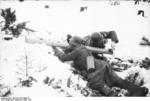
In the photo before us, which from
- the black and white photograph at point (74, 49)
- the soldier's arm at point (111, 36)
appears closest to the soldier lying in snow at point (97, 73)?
the black and white photograph at point (74, 49)

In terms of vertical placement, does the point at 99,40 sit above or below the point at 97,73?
above

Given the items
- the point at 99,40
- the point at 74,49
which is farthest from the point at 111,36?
the point at 74,49

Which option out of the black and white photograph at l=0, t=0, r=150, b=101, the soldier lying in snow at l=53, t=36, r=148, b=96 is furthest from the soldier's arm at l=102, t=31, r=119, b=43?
the soldier lying in snow at l=53, t=36, r=148, b=96

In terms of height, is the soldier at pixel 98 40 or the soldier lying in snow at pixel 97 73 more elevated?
the soldier at pixel 98 40

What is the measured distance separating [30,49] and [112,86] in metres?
0.58

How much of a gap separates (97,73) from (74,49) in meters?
0.22

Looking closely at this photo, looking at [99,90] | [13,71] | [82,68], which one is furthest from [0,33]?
[99,90]

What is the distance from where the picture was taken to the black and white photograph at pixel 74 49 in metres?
2.44

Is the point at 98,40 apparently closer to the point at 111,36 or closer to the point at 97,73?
the point at 111,36

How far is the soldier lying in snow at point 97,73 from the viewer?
245 centimetres

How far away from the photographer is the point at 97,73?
8.11ft

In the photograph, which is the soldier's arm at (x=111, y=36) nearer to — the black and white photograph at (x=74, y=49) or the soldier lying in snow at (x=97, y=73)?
the black and white photograph at (x=74, y=49)

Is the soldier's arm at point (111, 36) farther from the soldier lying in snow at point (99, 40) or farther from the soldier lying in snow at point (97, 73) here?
the soldier lying in snow at point (97, 73)

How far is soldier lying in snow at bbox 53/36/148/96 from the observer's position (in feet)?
8.03
